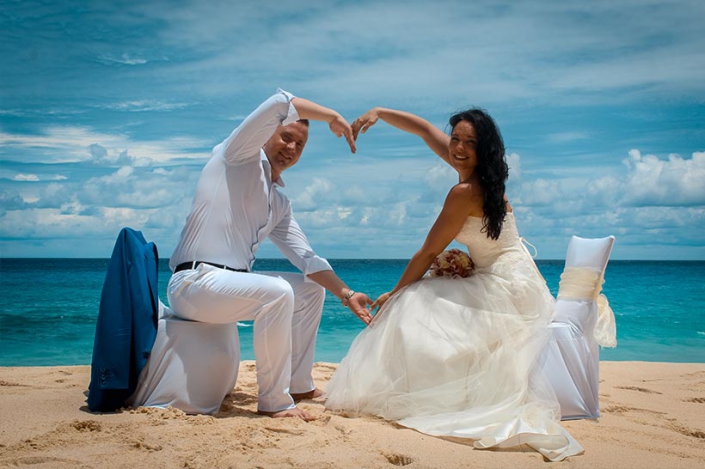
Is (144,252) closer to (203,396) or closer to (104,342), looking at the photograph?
(104,342)

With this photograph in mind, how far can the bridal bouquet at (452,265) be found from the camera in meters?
4.26

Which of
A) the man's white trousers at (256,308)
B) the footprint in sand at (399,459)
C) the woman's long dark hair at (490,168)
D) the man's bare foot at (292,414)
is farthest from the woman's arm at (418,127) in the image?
the footprint in sand at (399,459)

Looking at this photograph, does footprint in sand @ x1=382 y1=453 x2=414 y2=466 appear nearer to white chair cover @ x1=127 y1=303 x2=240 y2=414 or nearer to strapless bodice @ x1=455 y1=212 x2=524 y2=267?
white chair cover @ x1=127 y1=303 x2=240 y2=414

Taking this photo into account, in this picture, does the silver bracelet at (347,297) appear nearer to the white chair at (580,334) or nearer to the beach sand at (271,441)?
the beach sand at (271,441)

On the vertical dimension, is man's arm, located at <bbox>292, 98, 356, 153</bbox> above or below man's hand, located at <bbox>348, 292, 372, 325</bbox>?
above

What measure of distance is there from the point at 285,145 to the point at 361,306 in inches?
48.0

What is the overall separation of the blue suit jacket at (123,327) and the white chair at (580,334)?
246 cm

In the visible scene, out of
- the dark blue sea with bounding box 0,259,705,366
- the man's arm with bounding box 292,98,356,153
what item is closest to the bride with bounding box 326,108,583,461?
the man's arm with bounding box 292,98,356,153

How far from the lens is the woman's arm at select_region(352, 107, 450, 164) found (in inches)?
192

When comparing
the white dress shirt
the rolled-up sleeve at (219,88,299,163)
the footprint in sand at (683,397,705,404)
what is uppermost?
the rolled-up sleeve at (219,88,299,163)

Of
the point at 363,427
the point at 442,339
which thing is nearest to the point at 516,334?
the point at 442,339

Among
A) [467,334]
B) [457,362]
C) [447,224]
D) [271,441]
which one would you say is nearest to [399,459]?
[271,441]

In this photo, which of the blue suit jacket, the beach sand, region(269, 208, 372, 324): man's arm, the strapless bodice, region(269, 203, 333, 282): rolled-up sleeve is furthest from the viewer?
region(269, 203, 333, 282): rolled-up sleeve

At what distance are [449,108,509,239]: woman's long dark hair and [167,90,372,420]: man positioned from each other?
830 mm
